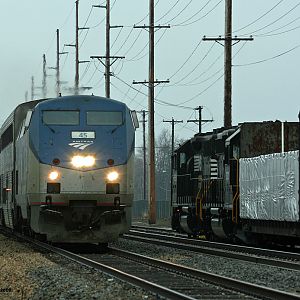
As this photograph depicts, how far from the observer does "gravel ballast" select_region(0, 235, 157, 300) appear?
1223 centimetres

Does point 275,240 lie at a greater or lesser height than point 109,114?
lesser

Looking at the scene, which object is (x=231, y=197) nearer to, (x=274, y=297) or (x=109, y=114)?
(x=109, y=114)

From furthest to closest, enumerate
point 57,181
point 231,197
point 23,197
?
point 231,197, point 23,197, point 57,181

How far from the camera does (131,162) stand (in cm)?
2200

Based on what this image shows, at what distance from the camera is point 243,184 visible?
79.8ft

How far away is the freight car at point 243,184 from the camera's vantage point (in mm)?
21594

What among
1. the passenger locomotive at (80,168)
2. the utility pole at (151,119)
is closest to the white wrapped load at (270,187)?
the passenger locomotive at (80,168)

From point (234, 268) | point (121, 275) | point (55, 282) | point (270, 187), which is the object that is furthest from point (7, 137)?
point (55, 282)

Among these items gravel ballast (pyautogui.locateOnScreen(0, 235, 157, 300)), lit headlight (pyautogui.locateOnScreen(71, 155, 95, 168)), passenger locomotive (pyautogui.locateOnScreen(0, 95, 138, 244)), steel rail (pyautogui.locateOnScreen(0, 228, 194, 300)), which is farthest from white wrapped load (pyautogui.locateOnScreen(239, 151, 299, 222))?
gravel ballast (pyautogui.locateOnScreen(0, 235, 157, 300))

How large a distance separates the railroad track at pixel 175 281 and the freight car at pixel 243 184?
4.31 m

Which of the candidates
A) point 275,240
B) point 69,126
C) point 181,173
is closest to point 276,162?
point 275,240

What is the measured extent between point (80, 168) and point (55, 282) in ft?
25.1

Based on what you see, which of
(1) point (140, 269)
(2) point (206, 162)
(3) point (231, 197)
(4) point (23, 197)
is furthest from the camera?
(2) point (206, 162)

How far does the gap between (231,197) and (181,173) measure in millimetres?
6260
